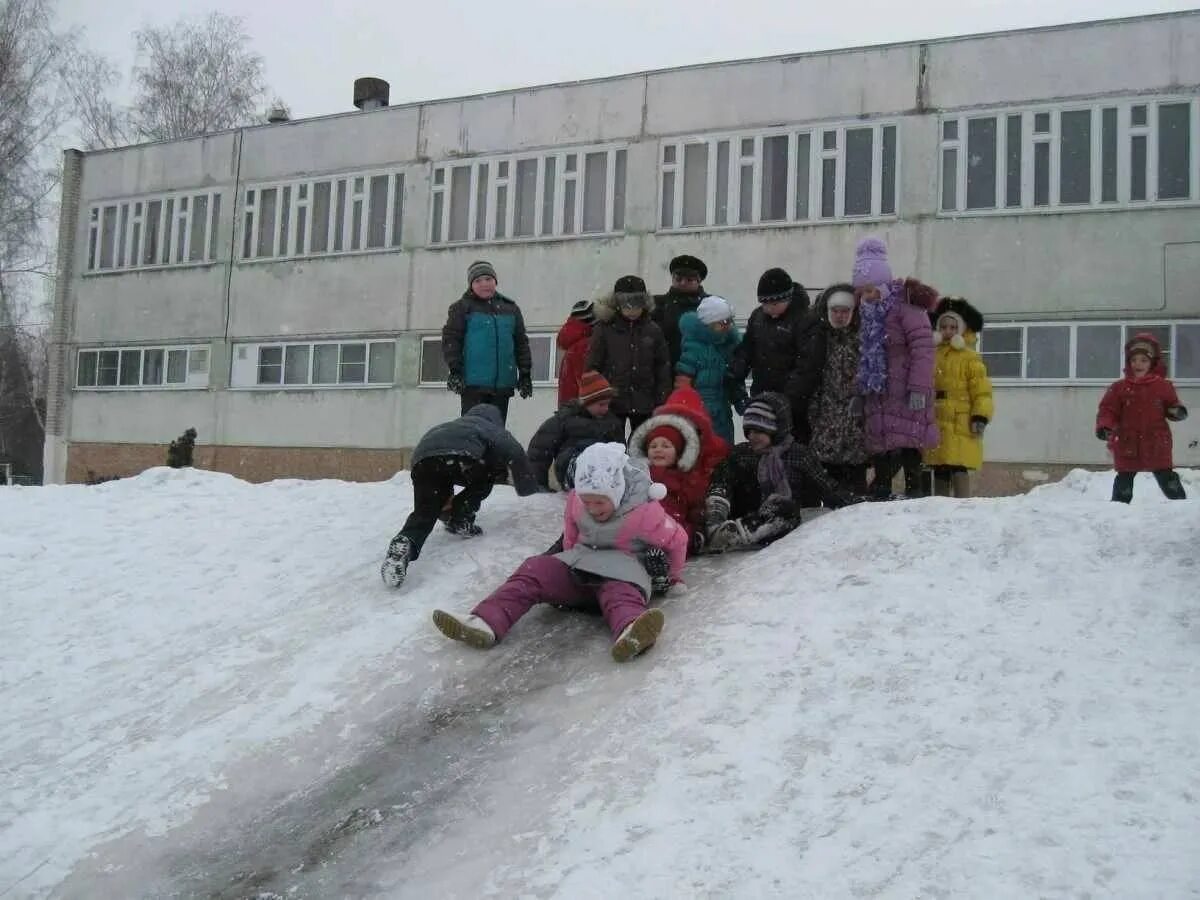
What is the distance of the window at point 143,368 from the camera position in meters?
19.9

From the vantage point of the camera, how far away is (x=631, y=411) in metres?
7.78

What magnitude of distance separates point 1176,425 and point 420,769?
12002 millimetres

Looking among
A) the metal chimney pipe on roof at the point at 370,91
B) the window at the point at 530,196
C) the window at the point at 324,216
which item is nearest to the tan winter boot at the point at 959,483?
the window at the point at 530,196

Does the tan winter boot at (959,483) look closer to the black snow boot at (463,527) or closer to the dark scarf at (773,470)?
the dark scarf at (773,470)

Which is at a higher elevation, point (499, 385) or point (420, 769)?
point (499, 385)

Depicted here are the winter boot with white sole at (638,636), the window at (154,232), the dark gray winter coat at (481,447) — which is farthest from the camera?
the window at (154,232)

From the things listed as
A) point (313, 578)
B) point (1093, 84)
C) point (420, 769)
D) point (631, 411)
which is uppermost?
point (1093, 84)

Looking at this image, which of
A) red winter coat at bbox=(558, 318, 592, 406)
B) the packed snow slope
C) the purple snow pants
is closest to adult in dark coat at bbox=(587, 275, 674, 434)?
red winter coat at bbox=(558, 318, 592, 406)

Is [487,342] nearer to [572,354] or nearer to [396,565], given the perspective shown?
[572,354]

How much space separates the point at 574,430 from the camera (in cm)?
729

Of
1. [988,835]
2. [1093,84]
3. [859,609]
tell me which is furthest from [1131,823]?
[1093,84]

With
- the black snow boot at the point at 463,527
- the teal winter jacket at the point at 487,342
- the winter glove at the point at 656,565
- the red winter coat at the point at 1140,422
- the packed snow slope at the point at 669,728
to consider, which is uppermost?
the teal winter jacket at the point at 487,342

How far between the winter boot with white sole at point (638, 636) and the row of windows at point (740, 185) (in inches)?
450

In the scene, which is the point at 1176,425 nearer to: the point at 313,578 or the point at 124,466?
the point at 313,578
